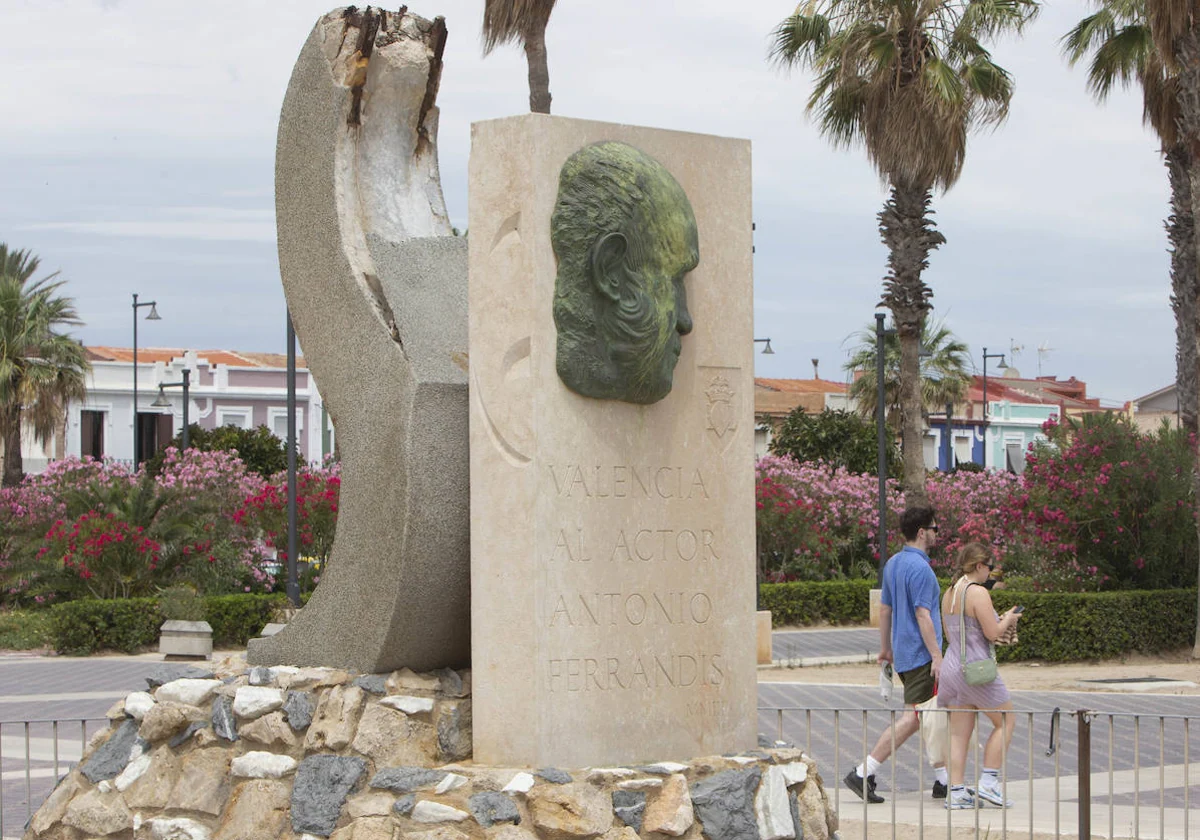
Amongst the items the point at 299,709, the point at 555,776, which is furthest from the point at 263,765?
the point at 555,776

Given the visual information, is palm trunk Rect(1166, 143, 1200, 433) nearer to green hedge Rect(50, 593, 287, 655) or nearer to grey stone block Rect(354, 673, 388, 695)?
green hedge Rect(50, 593, 287, 655)

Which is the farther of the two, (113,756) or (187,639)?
(187,639)

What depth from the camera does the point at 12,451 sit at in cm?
3538

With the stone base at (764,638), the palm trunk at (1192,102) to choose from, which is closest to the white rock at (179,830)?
the stone base at (764,638)

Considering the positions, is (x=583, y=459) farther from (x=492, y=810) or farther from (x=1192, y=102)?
(x=1192, y=102)

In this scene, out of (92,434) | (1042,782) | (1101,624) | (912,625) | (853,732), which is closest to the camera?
(912,625)

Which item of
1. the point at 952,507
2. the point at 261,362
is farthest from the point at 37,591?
the point at 261,362

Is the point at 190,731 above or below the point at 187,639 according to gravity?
above

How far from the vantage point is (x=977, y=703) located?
9.01 metres

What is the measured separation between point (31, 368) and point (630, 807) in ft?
109

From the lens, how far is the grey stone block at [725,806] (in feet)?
19.9

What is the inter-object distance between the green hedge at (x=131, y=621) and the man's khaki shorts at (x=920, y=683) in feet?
45.9

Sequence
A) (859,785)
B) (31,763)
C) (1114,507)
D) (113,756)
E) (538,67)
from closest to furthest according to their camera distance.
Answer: (113,756) → (859,785) → (31,763) → (1114,507) → (538,67)

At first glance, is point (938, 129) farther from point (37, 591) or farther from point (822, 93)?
point (37, 591)
